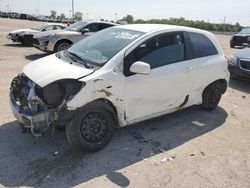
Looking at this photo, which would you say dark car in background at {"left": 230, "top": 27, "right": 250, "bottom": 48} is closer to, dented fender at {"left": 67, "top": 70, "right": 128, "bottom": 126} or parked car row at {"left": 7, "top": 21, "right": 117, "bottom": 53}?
parked car row at {"left": 7, "top": 21, "right": 117, "bottom": 53}

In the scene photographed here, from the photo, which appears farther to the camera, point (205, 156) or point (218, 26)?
point (218, 26)

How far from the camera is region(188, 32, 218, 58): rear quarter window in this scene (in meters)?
5.56

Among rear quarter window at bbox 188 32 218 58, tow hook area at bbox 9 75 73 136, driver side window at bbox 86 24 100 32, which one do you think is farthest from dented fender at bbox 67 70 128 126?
driver side window at bbox 86 24 100 32

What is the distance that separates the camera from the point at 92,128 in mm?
4305

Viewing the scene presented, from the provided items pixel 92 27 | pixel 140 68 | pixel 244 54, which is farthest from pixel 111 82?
pixel 92 27

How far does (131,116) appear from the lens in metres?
4.71

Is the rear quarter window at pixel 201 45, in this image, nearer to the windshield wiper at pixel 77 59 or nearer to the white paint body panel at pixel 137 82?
the white paint body panel at pixel 137 82

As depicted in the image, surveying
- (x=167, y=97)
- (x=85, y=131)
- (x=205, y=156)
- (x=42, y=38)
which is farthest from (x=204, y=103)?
(x=42, y=38)

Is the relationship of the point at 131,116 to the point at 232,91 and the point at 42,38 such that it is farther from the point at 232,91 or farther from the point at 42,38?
the point at 42,38

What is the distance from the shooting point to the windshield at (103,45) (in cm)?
461

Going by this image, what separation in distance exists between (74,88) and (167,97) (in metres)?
1.74

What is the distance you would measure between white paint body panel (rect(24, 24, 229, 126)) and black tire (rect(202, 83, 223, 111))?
233mm

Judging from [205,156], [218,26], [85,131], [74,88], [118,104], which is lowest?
[218,26]

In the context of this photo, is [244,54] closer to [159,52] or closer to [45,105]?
[159,52]
